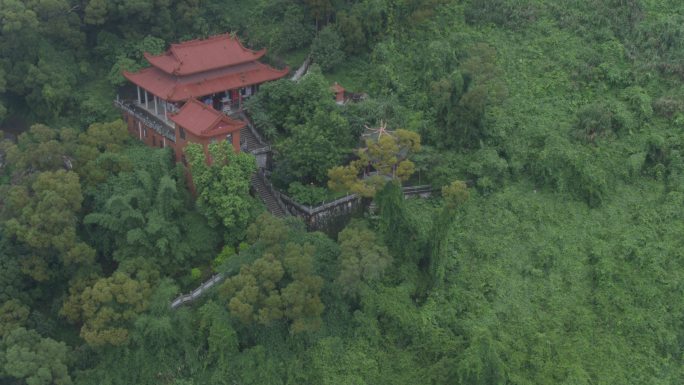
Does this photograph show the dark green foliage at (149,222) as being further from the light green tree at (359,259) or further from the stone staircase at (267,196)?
the light green tree at (359,259)

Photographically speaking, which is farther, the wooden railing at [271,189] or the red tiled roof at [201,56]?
the red tiled roof at [201,56]

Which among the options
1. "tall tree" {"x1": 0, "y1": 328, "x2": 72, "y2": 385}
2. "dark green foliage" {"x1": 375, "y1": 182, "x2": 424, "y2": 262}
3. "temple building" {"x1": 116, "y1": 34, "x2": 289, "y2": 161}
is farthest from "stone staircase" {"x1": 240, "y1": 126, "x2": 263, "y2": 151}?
"tall tree" {"x1": 0, "y1": 328, "x2": 72, "y2": 385}

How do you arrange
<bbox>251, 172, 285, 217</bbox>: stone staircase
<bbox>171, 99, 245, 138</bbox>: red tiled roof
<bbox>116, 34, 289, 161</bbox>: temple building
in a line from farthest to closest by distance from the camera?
<bbox>116, 34, 289, 161</bbox>: temple building < <bbox>251, 172, 285, 217</bbox>: stone staircase < <bbox>171, 99, 245, 138</bbox>: red tiled roof

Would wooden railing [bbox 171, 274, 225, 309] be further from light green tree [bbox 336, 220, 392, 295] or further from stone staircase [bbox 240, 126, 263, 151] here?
stone staircase [bbox 240, 126, 263, 151]

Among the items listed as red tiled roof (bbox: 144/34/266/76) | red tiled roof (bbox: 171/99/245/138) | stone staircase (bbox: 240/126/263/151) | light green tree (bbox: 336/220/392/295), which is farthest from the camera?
red tiled roof (bbox: 144/34/266/76)

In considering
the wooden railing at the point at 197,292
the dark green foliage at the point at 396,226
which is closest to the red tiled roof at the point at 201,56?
the wooden railing at the point at 197,292

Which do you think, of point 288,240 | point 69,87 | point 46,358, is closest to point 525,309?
point 288,240

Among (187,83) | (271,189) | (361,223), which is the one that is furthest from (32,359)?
(187,83)

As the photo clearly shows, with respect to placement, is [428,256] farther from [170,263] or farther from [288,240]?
[170,263]
